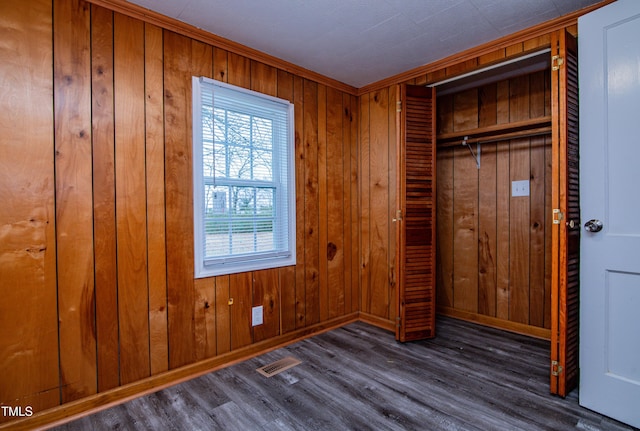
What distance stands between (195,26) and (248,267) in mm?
1745

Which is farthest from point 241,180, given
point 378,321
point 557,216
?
point 557,216

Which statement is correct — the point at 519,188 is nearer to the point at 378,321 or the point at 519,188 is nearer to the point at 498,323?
the point at 498,323

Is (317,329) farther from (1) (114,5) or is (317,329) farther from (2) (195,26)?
(1) (114,5)

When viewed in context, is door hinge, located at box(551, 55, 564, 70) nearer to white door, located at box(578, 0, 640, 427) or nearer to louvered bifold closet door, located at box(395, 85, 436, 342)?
white door, located at box(578, 0, 640, 427)

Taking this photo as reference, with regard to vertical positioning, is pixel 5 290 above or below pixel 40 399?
above

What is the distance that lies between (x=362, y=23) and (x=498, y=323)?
2.89 meters

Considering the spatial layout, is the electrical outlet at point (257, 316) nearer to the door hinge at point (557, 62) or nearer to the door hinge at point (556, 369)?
the door hinge at point (556, 369)

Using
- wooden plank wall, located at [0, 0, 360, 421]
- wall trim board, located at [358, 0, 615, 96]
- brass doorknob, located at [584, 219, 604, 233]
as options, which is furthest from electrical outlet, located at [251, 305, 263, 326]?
wall trim board, located at [358, 0, 615, 96]

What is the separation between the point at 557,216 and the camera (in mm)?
1956

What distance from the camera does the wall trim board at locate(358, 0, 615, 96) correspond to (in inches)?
85.3

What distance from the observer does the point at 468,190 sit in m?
3.48

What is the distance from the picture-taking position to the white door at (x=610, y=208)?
174 cm

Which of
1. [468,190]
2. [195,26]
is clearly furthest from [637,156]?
[195,26]

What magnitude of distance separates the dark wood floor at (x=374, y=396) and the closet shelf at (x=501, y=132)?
1791 mm
